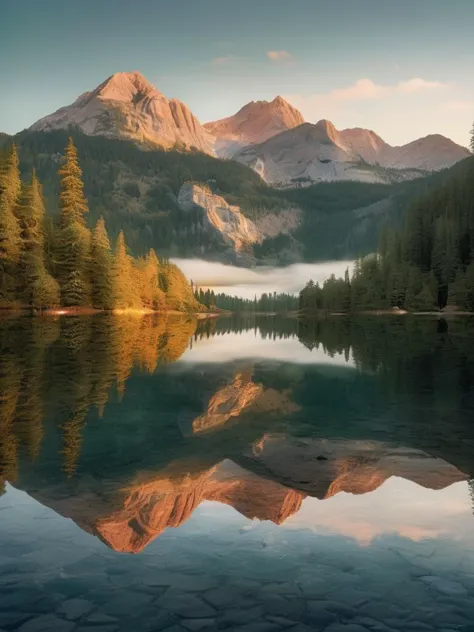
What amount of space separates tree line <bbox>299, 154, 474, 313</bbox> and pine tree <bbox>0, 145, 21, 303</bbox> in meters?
107

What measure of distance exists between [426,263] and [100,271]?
11566 centimetres

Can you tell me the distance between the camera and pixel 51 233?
8412 centimetres

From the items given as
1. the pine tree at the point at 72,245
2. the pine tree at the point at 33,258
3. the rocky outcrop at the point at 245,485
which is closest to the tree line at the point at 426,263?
the pine tree at the point at 72,245

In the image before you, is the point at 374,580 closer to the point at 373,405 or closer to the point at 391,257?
the point at 373,405

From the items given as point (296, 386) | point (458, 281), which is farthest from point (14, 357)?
point (458, 281)

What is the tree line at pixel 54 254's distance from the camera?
242ft

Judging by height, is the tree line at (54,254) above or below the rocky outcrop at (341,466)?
above

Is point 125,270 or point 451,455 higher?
point 125,270

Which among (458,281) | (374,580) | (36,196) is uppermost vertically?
(36,196)

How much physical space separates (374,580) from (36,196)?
269 ft

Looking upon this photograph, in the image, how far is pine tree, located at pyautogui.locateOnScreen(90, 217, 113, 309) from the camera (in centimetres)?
8862

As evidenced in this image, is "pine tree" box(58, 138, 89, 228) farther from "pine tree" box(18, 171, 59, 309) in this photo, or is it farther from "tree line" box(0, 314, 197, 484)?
"tree line" box(0, 314, 197, 484)

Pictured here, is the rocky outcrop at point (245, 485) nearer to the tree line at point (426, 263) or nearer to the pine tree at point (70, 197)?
the pine tree at point (70, 197)

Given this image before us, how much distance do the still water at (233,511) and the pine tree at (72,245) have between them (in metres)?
63.6
